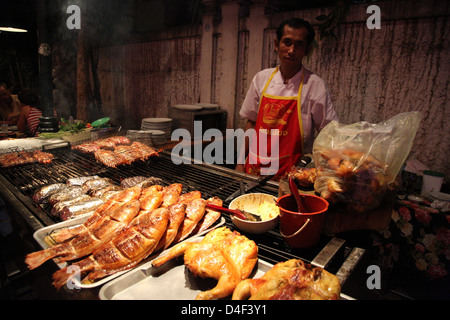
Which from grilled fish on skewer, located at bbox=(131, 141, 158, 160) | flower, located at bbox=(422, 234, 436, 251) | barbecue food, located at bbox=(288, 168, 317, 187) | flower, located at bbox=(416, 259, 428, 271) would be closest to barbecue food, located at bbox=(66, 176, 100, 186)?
grilled fish on skewer, located at bbox=(131, 141, 158, 160)

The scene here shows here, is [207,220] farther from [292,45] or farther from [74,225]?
[292,45]

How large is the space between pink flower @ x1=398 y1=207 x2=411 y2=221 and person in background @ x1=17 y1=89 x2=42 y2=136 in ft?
26.8

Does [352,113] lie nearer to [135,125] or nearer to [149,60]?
[149,60]

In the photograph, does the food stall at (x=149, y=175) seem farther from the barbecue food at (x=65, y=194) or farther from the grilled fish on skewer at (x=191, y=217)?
the grilled fish on skewer at (x=191, y=217)

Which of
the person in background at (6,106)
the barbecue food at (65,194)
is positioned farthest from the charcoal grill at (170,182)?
the person in background at (6,106)

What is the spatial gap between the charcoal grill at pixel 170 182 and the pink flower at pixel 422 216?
2.11m

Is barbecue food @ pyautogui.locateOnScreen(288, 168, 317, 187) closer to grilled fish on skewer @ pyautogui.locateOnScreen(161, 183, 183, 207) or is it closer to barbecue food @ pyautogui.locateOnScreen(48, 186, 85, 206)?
grilled fish on skewer @ pyautogui.locateOnScreen(161, 183, 183, 207)

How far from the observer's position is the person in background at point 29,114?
23.8 feet

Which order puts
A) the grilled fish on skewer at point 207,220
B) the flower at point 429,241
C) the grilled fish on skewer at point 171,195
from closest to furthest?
the grilled fish on skewer at point 207,220 → the grilled fish on skewer at point 171,195 → the flower at point 429,241

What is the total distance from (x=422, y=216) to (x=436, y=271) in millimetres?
846

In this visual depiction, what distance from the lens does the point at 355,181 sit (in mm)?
1820

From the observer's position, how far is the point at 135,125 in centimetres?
940

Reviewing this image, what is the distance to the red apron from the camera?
4.14 meters
